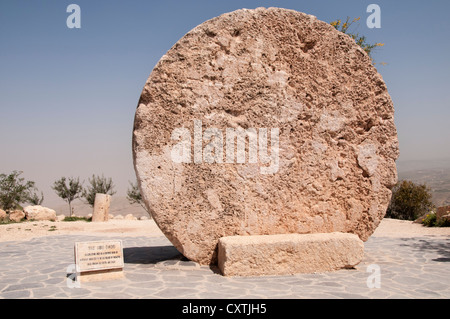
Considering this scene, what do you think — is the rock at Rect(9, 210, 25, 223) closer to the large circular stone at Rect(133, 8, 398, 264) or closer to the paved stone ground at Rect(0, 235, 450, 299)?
the paved stone ground at Rect(0, 235, 450, 299)

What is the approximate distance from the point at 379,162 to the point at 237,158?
85.5 inches

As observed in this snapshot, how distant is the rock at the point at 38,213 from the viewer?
1195 cm

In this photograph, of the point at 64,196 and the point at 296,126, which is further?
the point at 64,196

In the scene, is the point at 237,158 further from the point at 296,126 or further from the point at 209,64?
the point at 209,64

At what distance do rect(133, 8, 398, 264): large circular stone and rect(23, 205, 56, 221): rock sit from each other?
915 cm

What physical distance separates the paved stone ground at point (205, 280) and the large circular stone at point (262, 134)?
0.59m

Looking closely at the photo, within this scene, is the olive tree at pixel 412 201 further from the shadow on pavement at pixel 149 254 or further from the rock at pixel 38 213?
the rock at pixel 38 213

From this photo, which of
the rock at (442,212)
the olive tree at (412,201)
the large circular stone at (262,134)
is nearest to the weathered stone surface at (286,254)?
Answer: the large circular stone at (262,134)

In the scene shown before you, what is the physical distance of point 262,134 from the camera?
197 inches

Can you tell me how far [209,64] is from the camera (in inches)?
193

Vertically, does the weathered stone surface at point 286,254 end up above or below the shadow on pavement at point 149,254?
above

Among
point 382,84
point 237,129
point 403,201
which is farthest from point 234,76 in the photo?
point 403,201

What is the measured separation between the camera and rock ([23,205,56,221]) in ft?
39.2

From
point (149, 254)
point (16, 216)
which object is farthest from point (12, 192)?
point (149, 254)
